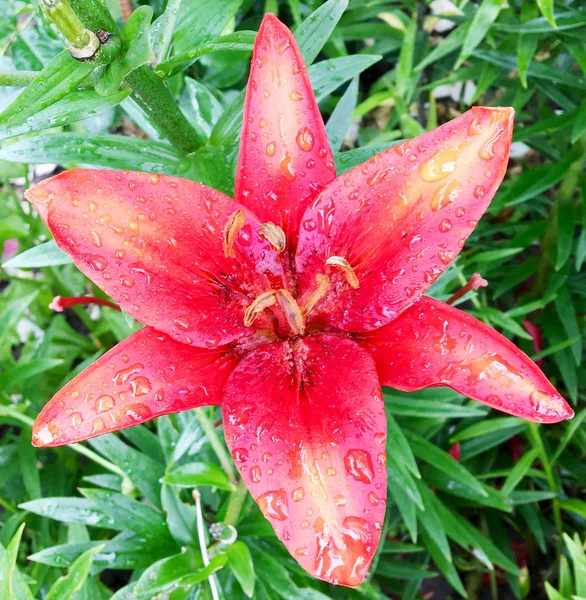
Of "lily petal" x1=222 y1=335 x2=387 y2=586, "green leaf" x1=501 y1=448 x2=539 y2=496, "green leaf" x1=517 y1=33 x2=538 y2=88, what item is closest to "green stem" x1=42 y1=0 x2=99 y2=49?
"lily petal" x1=222 y1=335 x2=387 y2=586

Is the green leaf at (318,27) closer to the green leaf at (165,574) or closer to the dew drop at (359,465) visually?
the dew drop at (359,465)

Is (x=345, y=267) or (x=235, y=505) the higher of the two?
(x=345, y=267)

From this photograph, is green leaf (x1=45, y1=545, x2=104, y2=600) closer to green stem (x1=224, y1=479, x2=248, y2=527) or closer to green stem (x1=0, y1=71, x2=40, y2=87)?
green stem (x1=224, y1=479, x2=248, y2=527)

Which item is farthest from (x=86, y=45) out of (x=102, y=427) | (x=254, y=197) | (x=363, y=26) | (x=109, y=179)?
(x=363, y=26)

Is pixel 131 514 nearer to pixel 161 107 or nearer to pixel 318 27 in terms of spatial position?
pixel 161 107

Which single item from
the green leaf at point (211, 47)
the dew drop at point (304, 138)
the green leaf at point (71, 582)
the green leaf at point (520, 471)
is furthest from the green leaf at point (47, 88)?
the green leaf at point (520, 471)

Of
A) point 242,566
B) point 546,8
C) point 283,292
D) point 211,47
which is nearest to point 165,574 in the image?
point 242,566
